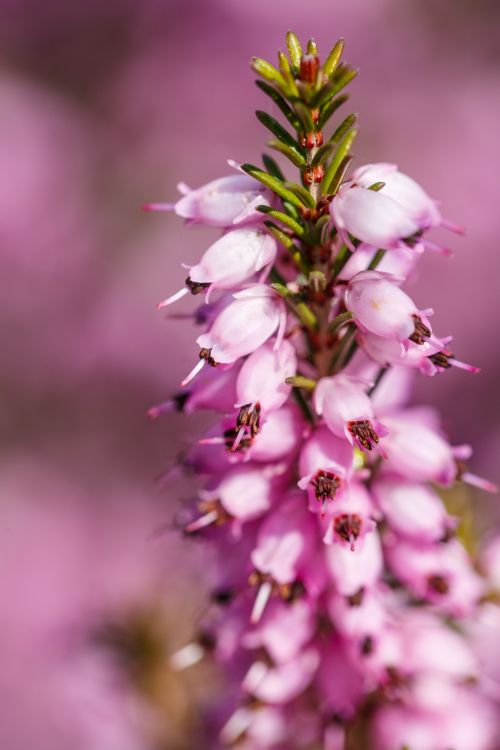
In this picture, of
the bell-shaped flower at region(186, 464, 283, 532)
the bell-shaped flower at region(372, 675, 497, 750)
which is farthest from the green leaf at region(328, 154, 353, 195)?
the bell-shaped flower at region(372, 675, 497, 750)

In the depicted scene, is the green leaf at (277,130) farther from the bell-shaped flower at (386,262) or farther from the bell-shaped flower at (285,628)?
the bell-shaped flower at (285,628)

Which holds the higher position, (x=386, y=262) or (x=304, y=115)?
(x=304, y=115)

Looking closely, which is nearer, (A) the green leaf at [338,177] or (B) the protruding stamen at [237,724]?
(A) the green leaf at [338,177]

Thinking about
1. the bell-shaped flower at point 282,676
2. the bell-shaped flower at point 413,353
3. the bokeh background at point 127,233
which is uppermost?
the bell-shaped flower at point 413,353

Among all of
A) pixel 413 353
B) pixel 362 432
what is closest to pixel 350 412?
pixel 362 432

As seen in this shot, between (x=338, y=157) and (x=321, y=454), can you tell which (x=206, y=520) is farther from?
(x=338, y=157)

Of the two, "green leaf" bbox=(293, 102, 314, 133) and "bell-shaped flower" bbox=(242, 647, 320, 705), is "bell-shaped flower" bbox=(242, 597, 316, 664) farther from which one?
"green leaf" bbox=(293, 102, 314, 133)

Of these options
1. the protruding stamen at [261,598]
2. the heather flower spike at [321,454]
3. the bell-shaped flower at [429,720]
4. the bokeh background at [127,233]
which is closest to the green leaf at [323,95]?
the heather flower spike at [321,454]
